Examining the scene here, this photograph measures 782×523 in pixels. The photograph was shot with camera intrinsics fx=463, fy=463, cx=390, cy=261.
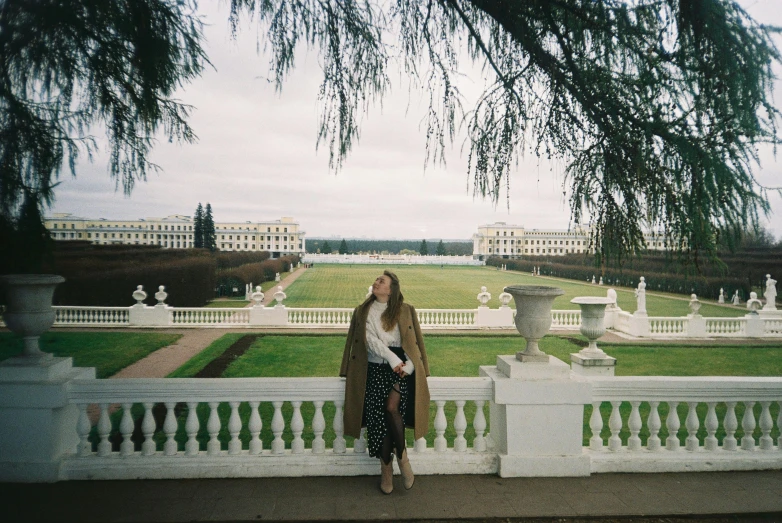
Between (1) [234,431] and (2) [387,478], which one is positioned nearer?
(2) [387,478]

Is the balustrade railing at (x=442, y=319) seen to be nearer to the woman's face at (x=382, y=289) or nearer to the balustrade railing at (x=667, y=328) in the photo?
the balustrade railing at (x=667, y=328)

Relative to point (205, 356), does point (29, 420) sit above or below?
above

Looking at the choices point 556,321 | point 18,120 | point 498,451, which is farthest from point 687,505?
point 556,321

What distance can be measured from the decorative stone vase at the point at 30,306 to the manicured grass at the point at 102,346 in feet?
21.1

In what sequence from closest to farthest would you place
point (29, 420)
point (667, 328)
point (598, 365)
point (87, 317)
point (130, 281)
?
1. point (29, 420)
2. point (598, 365)
3. point (667, 328)
4. point (87, 317)
5. point (130, 281)

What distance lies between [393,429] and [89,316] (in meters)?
17.0

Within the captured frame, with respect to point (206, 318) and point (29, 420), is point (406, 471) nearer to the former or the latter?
point (29, 420)

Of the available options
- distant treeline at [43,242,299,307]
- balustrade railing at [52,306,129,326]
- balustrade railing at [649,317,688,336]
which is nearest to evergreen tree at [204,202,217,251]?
distant treeline at [43,242,299,307]

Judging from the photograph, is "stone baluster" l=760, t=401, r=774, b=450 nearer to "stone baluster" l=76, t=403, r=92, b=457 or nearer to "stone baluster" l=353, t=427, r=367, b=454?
"stone baluster" l=353, t=427, r=367, b=454

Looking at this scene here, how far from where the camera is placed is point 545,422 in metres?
3.74

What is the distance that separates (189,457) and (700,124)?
13.7 feet

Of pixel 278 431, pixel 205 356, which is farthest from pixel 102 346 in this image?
pixel 278 431

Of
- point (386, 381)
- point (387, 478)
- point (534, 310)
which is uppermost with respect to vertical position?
point (534, 310)

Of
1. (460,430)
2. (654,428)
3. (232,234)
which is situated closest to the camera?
(460,430)
